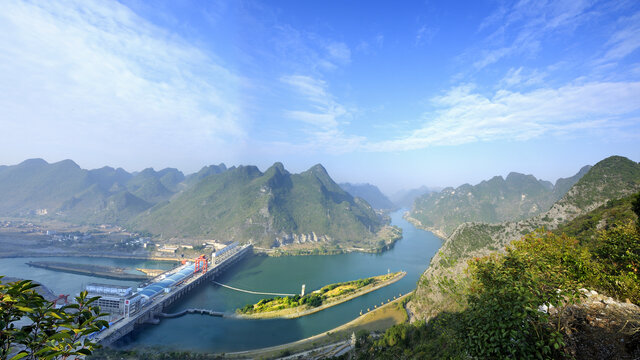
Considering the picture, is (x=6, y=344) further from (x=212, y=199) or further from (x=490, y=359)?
(x=212, y=199)

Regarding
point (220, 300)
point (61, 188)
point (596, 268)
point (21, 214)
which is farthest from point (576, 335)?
point (61, 188)

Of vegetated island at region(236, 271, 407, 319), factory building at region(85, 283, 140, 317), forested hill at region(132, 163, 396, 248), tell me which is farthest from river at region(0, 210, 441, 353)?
forested hill at region(132, 163, 396, 248)

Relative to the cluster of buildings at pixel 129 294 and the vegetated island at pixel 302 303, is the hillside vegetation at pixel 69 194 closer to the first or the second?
the cluster of buildings at pixel 129 294

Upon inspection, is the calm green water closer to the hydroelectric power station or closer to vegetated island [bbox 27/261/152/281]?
vegetated island [bbox 27/261/152/281]

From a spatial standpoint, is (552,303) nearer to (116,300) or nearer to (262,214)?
(116,300)

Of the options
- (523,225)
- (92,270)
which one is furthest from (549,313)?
(92,270)

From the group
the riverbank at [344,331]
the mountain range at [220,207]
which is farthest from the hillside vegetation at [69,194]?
the riverbank at [344,331]

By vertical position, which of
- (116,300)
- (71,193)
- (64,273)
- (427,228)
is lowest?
(427,228)
